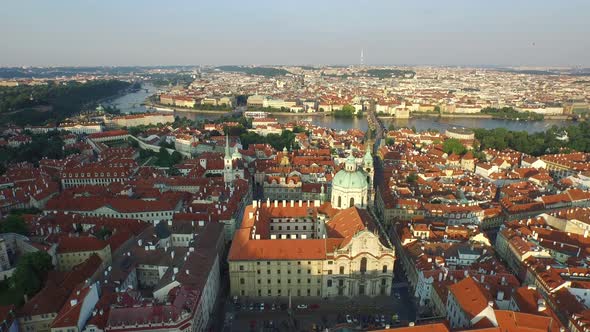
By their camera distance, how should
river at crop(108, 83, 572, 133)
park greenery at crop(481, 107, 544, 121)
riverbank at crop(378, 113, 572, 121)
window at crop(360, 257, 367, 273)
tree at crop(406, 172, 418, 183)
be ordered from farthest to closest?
riverbank at crop(378, 113, 572, 121), park greenery at crop(481, 107, 544, 121), river at crop(108, 83, 572, 133), tree at crop(406, 172, 418, 183), window at crop(360, 257, 367, 273)

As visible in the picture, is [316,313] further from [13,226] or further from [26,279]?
[13,226]

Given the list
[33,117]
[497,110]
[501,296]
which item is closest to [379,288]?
[501,296]

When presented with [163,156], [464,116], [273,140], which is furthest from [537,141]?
[163,156]

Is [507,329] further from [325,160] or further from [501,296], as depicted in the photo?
[325,160]

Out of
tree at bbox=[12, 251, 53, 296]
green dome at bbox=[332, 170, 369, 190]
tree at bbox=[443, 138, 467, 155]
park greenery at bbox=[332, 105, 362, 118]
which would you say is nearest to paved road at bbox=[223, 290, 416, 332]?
green dome at bbox=[332, 170, 369, 190]

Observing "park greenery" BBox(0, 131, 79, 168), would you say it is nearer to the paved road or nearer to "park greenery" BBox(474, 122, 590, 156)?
the paved road

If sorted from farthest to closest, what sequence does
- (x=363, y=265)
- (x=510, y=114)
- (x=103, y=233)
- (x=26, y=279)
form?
(x=510, y=114) → (x=103, y=233) → (x=363, y=265) → (x=26, y=279)
